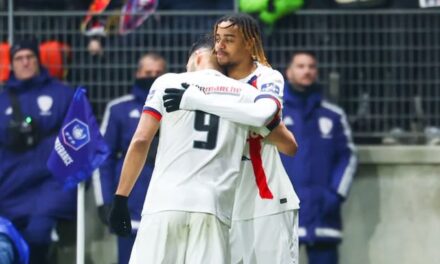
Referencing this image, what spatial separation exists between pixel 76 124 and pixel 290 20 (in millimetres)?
2772

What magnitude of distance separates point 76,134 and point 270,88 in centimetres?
260

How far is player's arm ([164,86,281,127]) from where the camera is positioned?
781 centimetres

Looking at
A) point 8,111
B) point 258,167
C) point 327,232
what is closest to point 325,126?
point 327,232

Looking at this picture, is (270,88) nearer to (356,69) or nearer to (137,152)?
(137,152)

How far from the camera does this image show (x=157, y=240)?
308 inches

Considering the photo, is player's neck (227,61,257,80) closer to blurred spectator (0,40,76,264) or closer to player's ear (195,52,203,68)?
player's ear (195,52,203,68)

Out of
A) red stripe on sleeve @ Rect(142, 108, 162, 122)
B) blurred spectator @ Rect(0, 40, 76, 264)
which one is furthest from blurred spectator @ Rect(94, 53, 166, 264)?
red stripe on sleeve @ Rect(142, 108, 162, 122)

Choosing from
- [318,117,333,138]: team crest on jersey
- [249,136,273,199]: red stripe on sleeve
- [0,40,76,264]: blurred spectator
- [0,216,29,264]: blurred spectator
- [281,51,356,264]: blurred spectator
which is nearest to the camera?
[249,136,273,199]: red stripe on sleeve

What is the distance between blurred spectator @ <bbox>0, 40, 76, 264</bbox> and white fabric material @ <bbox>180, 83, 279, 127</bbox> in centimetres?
409

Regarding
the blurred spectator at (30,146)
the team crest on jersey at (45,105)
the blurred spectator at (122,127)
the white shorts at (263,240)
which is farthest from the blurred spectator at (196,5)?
the white shorts at (263,240)

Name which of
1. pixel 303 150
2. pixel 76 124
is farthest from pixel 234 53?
pixel 303 150

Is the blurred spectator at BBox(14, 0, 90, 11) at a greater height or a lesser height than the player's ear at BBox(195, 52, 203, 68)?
greater

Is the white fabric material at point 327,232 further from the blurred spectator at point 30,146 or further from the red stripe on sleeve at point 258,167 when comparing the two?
the red stripe on sleeve at point 258,167

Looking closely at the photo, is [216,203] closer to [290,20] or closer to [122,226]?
[122,226]
